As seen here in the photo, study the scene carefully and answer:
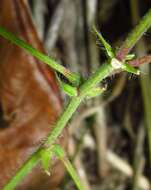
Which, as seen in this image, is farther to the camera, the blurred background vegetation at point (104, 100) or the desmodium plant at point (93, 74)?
the blurred background vegetation at point (104, 100)

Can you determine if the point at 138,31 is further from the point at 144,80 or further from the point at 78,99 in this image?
the point at 144,80

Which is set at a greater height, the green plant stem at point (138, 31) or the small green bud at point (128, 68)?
the green plant stem at point (138, 31)

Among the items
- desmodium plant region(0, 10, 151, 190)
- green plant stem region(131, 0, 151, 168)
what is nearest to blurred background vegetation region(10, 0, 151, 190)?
green plant stem region(131, 0, 151, 168)

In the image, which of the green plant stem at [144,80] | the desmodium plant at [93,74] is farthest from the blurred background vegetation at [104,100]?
the desmodium plant at [93,74]

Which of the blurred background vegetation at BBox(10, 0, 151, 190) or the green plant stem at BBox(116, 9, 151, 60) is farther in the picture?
the blurred background vegetation at BBox(10, 0, 151, 190)

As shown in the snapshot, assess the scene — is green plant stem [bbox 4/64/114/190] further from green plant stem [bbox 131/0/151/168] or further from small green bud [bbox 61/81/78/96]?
green plant stem [bbox 131/0/151/168]

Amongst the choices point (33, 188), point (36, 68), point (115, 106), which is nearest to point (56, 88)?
point (36, 68)

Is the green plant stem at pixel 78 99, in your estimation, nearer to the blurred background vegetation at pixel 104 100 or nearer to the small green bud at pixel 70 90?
the small green bud at pixel 70 90

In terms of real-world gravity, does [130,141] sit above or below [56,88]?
below

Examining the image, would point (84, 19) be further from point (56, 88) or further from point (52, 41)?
point (56, 88)
